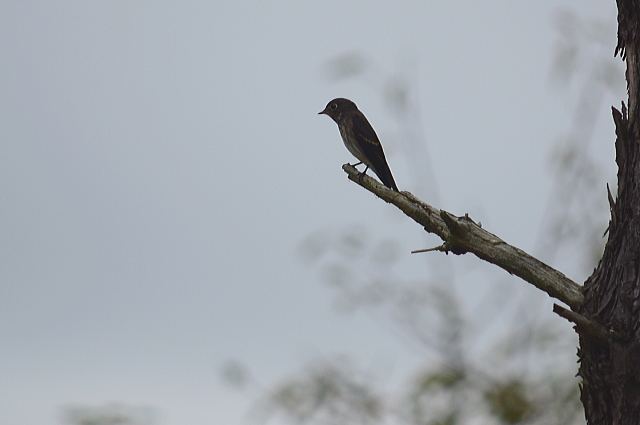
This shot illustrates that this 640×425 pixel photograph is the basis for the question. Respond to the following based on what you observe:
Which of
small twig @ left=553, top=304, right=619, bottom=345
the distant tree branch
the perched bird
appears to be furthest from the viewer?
the perched bird

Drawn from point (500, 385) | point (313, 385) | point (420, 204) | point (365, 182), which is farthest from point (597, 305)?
point (313, 385)

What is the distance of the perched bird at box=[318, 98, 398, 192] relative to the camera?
29.1ft

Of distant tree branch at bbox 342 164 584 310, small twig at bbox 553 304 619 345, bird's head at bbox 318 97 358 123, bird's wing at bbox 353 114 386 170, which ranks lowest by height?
small twig at bbox 553 304 619 345

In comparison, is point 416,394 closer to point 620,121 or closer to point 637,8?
point 620,121

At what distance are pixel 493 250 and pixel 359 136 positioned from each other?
549 cm

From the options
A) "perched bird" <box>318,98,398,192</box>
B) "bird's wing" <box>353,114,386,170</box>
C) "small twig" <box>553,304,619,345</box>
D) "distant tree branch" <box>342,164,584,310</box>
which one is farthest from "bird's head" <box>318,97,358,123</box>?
"small twig" <box>553,304,619,345</box>

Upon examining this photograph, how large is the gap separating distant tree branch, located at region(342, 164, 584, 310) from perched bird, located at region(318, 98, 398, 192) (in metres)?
4.30

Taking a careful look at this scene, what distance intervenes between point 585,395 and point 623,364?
0.95 ft

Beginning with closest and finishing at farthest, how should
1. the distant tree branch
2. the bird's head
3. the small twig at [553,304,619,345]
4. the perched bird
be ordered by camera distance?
the small twig at [553,304,619,345] < the distant tree branch < the perched bird < the bird's head

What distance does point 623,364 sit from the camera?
Answer: 3361 millimetres

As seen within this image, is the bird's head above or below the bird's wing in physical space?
above

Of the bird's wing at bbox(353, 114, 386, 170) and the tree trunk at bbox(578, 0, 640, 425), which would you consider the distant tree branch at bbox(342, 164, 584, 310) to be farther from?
the bird's wing at bbox(353, 114, 386, 170)

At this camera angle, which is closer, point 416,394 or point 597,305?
point 597,305

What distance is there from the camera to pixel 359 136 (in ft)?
30.4
